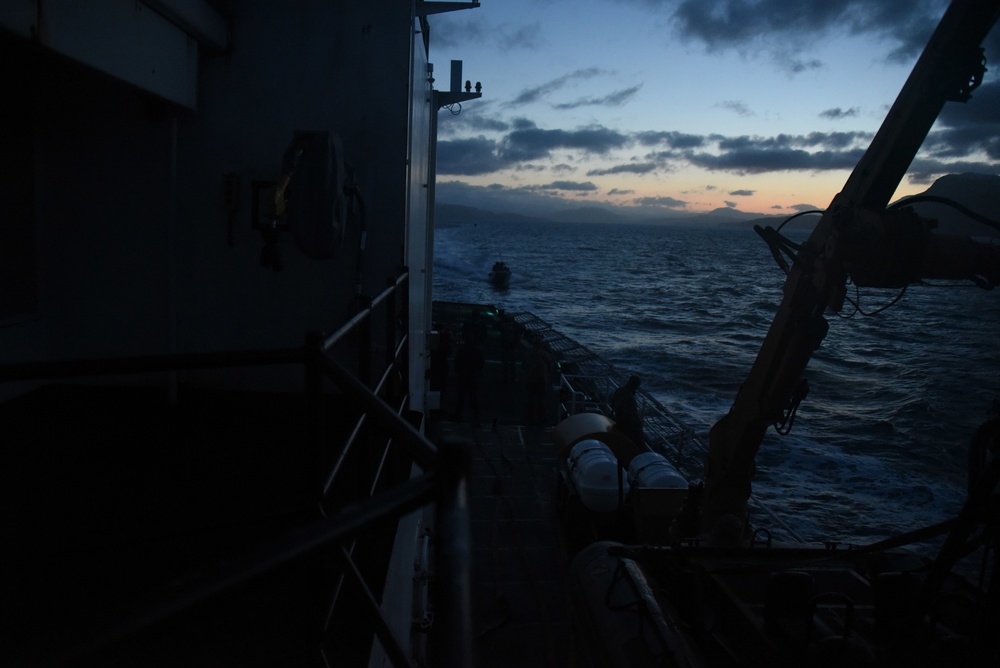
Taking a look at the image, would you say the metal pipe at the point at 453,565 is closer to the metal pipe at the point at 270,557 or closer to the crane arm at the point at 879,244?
the metal pipe at the point at 270,557

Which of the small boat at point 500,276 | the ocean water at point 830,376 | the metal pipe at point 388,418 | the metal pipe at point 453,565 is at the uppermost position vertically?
the metal pipe at point 388,418

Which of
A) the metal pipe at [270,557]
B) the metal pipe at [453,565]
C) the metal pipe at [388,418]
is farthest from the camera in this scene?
the metal pipe at [388,418]

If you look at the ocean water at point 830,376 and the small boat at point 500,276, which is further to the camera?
the small boat at point 500,276

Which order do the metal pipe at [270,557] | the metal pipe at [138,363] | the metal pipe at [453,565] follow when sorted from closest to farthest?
the metal pipe at [270,557] → the metal pipe at [453,565] → the metal pipe at [138,363]

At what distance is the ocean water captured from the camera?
1980 centimetres

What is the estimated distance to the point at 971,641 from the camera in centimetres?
384

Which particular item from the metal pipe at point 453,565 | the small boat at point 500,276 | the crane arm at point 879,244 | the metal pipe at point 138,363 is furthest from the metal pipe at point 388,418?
the small boat at point 500,276

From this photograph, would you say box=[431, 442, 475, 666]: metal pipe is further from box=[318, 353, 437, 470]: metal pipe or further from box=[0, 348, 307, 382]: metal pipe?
box=[0, 348, 307, 382]: metal pipe

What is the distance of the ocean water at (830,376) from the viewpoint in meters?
19.8

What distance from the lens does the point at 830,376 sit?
3553 cm

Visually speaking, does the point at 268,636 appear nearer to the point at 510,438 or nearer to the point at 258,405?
the point at 258,405

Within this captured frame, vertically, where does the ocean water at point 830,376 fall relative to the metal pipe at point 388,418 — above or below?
below

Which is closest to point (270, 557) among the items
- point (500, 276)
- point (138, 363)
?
point (138, 363)

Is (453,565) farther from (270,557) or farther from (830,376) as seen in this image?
(830,376)
